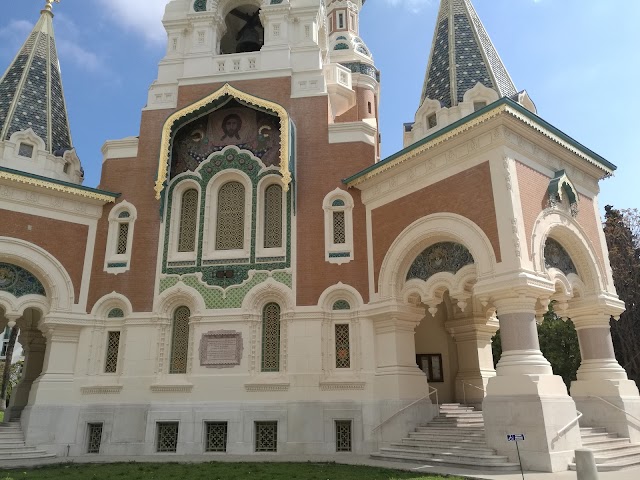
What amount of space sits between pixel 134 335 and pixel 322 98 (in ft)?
31.5

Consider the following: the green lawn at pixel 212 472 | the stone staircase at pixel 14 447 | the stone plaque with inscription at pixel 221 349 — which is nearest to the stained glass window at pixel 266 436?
the stone plaque with inscription at pixel 221 349

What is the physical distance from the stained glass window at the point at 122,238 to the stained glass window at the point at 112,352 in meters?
2.63

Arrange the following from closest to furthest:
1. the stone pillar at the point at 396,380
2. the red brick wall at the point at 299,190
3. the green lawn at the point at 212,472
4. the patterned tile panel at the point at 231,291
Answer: the green lawn at the point at 212,472 < the stone pillar at the point at 396,380 < the red brick wall at the point at 299,190 < the patterned tile panel at the point at 231,291

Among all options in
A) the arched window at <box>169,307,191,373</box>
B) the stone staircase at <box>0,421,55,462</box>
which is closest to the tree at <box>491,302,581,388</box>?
the arched window at <box>169,307,191,373</box>

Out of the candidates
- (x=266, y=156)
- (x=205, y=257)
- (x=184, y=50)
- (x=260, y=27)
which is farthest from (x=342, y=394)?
(x=260, y=27)

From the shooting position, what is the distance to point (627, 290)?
24.8 metres

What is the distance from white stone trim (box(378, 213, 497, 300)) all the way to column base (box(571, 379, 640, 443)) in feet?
15.0

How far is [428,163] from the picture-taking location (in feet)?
46.3

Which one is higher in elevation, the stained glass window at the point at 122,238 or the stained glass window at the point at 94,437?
the stained glass window at the point at 122,238

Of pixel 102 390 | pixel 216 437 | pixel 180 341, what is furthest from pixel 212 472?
pixel 102 390

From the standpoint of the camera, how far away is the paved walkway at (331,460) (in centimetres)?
950

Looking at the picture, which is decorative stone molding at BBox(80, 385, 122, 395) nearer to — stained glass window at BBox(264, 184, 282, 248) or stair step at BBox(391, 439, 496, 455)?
stained glass window at BBox(264, 184, 282, 248)

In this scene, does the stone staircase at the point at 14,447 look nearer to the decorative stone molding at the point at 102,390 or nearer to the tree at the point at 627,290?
the decorative stone molding at the point at 102,390

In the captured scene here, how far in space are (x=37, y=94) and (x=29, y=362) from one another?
9708 millimetres
